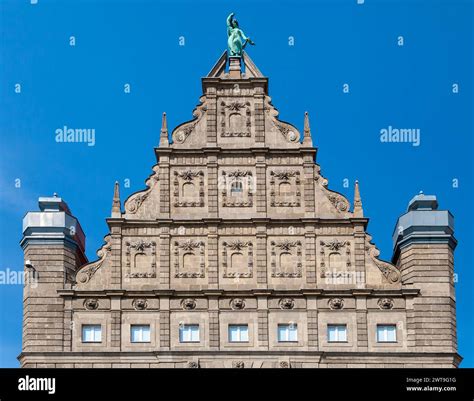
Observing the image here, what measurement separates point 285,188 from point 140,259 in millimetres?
7143

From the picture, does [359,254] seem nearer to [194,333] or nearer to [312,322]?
[312,322]

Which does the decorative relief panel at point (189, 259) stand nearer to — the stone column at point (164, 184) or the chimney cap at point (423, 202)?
the stone column at point (164, 184)

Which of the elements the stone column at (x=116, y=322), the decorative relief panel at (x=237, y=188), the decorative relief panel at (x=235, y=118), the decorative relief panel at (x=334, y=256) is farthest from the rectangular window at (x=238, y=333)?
the decorative relief panel at (x=235, y=118)

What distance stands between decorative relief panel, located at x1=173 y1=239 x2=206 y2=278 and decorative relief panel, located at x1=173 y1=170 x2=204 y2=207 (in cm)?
180

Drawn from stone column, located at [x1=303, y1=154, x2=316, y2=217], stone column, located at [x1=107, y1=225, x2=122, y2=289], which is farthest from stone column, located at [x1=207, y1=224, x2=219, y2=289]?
A: stone column, located at [x1=303, y1=154, x2=316, y2=217]

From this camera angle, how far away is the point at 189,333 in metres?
55.8

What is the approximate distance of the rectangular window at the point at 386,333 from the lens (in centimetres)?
5584

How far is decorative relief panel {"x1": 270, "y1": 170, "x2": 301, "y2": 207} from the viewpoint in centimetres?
5784

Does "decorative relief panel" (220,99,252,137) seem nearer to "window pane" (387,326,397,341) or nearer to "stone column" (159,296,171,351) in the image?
"stone column" (159,296,171,351)
